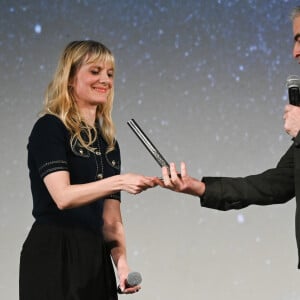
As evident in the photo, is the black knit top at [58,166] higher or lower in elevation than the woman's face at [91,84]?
lower

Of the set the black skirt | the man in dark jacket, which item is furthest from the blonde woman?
the man in dark jacket

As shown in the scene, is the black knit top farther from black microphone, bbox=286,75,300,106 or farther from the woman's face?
black microphone, bbox=286,75,300,106

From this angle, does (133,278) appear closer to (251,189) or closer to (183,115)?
(251,189)

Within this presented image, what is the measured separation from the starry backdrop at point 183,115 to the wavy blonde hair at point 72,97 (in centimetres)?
108

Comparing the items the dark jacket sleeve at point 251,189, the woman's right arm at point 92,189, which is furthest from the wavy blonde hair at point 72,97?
the dark jacket sleeve at point 251,189

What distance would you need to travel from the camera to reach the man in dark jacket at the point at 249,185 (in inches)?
66.4

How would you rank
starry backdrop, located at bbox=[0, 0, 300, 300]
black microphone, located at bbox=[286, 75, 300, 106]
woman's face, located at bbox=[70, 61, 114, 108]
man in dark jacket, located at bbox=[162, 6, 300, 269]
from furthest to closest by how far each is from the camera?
starry backdrop, located at bbox=[0, 0, 300, 300] < woman's face, located at bbox=[70, 61, 114, 108] < man in dark jacket, located at bbox=[162, 6, 300, 269] < black microphone, located at bbox=[286, 75, 300, 106]

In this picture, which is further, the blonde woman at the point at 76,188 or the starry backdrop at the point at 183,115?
the starry backdrop at the point at 183,115

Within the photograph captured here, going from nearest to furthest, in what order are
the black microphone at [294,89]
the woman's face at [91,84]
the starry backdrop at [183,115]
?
the black microphone at [294,89] → the woman's face at [91,84] → the starry backdrop at [183,115]

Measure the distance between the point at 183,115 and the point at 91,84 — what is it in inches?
46.4

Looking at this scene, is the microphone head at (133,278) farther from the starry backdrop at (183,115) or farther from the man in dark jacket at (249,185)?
the starry backdrop at (183,115)

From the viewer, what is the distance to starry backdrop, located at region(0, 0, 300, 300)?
9.50ft

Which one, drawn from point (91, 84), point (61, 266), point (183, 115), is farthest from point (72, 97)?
point (183, 115)

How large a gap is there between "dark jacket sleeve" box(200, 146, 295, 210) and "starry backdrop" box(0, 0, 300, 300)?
106 cm
